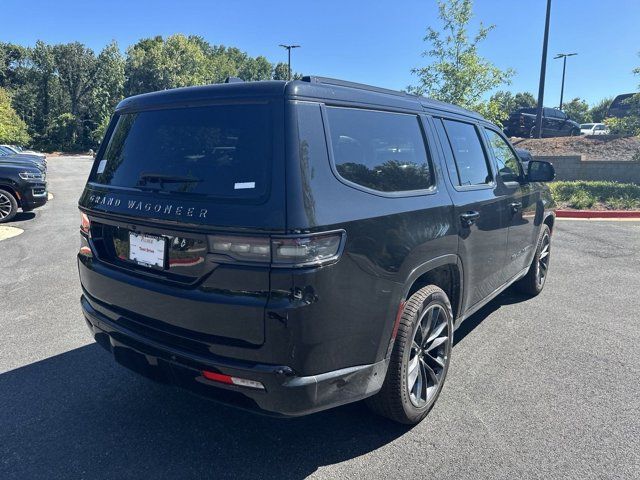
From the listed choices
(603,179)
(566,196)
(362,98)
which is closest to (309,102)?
(362,98)

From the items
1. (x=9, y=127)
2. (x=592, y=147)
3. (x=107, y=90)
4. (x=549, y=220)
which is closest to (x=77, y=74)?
(x=107, y=90)

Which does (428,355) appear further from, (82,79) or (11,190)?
(82,79)

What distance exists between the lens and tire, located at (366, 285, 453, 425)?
263 cm

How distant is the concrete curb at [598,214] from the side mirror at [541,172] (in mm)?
7639

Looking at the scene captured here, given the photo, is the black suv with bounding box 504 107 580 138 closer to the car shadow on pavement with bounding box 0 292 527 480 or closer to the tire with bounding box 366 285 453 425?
the tire with bounding box 366 285 453 425

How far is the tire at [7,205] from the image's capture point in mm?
9805

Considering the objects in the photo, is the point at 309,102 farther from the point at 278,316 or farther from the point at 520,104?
the point at 520,104

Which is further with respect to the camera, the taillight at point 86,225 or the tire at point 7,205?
the tire at point 7,205

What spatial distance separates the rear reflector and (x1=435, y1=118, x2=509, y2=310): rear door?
1.74m

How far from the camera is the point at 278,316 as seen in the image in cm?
203

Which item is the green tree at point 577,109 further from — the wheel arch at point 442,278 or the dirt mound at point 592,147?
the wheel arch at point 442,278

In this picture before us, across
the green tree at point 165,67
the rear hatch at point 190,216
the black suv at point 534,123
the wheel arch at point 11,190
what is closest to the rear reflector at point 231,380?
the rear hatch at point 190,216

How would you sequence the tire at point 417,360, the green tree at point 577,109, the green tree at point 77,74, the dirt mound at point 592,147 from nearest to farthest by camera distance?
1. the tire at point 417,360
2. the dirt mound at point 592,147
3. the green tree at point 577,109
4. the green tree at point 77,74

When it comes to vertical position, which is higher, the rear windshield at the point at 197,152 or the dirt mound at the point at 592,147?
the dirt mound at the point at 592,147
